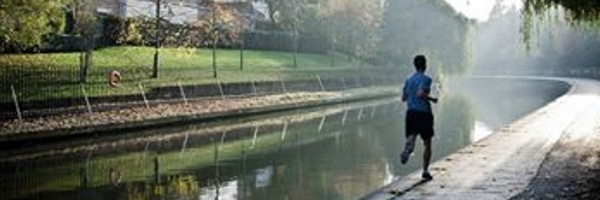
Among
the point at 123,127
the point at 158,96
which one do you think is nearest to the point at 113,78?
the point at 158,96

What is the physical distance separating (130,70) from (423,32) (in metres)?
44.4

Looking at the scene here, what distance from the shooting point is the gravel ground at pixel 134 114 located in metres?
23.5

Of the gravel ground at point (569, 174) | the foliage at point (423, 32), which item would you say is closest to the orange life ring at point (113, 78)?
the gravel ground at point (569, 174)

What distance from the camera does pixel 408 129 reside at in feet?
46.8

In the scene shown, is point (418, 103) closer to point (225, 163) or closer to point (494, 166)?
point (494, 166)

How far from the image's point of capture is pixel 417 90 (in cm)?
1386

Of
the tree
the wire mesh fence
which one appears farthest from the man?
the tree

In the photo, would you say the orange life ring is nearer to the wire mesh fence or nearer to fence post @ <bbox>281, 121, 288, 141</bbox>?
the wire mesh fence

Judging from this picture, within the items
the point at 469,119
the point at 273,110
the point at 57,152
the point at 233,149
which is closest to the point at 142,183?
the point at 57,152

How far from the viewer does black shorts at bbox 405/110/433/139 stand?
46.1 ft

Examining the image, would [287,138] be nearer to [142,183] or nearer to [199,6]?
[142,183]

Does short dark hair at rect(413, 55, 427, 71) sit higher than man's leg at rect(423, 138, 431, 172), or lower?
higher

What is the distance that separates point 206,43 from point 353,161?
2628 cm

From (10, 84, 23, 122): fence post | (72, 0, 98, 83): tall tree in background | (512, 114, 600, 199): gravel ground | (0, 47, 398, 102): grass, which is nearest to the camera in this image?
(512, 114, 600, 199): gravel ground
